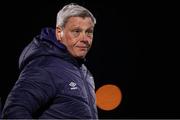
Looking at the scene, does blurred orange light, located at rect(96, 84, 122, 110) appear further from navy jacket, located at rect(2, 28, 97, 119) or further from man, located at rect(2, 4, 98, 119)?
navy jacket, located at rect(2, 28, 97, 119)

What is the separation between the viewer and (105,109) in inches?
242

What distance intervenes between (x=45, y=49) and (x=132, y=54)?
4.26 metres

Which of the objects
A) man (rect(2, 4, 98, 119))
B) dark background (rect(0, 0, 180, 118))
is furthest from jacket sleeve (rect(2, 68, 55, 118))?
dark background (rect(0, 0, 180, 118))

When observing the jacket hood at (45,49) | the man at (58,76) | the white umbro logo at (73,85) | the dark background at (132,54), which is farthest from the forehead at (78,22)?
the dark background at (132,54)

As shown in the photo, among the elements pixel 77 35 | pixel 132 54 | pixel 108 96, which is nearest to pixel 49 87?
pixel 77 35

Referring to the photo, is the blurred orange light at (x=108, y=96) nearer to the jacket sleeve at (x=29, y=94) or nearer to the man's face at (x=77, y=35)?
the man's face at (x=77, y=35)

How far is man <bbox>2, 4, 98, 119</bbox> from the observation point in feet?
5.65

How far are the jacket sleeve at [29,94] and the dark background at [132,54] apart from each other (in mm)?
3479

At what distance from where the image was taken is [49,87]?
1.78 m

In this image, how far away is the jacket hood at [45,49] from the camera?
1.90 meters

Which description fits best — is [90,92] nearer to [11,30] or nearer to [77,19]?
[77,19]

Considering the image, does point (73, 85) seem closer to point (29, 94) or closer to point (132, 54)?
point (29, 94)

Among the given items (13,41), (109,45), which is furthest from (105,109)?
(13,41)

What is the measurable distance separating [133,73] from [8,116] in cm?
463
